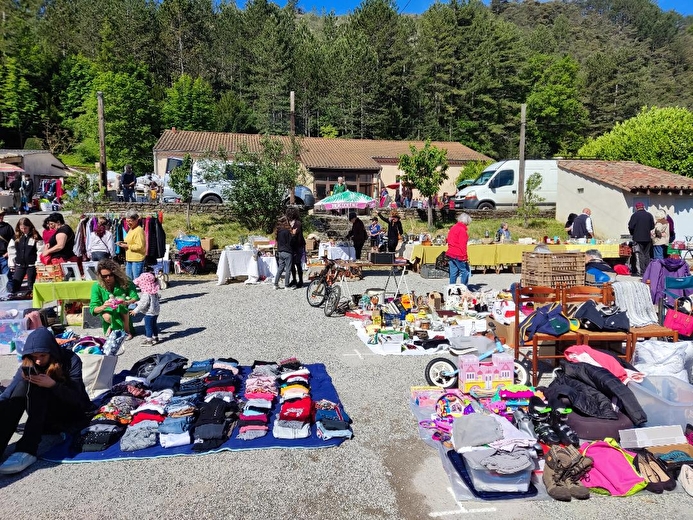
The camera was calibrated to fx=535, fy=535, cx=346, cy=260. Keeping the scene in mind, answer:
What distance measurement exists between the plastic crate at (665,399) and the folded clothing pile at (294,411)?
3044mm

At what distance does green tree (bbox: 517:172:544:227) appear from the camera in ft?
69.2

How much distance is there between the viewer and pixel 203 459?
4531mm

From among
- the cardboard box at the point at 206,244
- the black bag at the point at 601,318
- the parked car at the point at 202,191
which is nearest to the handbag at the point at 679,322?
the black bag at the point at 601,318

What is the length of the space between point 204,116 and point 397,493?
42.0m

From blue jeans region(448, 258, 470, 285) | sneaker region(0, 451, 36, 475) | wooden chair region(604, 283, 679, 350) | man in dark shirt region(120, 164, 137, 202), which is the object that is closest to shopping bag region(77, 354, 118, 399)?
sneaker region(0, 451, 36, 475)

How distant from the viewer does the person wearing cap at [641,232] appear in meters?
12.8

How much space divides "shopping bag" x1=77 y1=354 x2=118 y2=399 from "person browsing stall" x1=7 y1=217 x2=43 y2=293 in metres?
5.63

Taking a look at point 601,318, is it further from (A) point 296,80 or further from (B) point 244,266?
(A) point 296,80

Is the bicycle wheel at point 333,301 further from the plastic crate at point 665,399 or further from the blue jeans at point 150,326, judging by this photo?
the plastic crate at point 665,399

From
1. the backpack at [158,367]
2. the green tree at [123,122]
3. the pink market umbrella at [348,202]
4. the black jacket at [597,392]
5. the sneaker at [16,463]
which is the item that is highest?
the green tree at [123,122]

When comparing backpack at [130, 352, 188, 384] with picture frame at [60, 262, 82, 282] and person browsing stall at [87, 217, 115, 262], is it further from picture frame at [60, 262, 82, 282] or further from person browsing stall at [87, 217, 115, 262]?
person browsing stall at [87, 217, 115, 262]

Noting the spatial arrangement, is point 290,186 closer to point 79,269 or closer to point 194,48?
point 79,269

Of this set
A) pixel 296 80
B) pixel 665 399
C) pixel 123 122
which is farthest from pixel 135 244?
pixel 296 80

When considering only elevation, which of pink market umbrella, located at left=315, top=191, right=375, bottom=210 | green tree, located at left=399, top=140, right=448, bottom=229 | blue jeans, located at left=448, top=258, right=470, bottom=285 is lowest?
blue jeans, located at left=448, top=258, right=470, bottom=285
